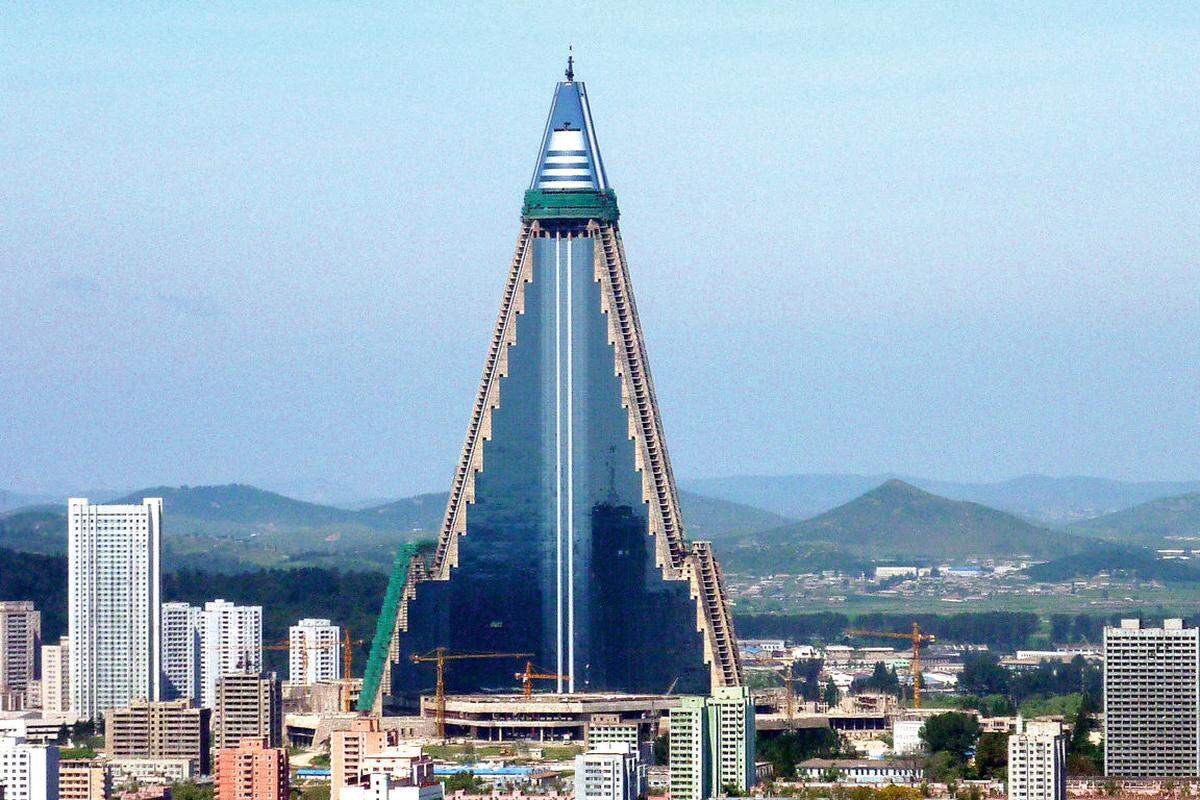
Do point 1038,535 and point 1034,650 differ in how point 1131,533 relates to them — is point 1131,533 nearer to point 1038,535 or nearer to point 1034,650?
point 1038,535

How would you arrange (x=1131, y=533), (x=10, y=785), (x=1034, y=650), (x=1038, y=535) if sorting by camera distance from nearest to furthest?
1. (x=10, y=785)
2. (x=1034, y=650)
3. (x=1038, y=535)
4. (x=1131, y=533)

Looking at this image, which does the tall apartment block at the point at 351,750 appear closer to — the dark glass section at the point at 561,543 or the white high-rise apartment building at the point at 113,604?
the dark glass section at the point at 561,543

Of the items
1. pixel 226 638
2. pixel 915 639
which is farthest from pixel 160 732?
pixel 915 639

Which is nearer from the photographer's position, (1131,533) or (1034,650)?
(1034,650)

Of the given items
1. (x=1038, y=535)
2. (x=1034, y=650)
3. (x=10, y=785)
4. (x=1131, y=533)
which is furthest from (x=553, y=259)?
(x=1131, y=533)

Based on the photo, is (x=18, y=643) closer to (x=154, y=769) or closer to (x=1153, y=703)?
(x=154, y=769)
